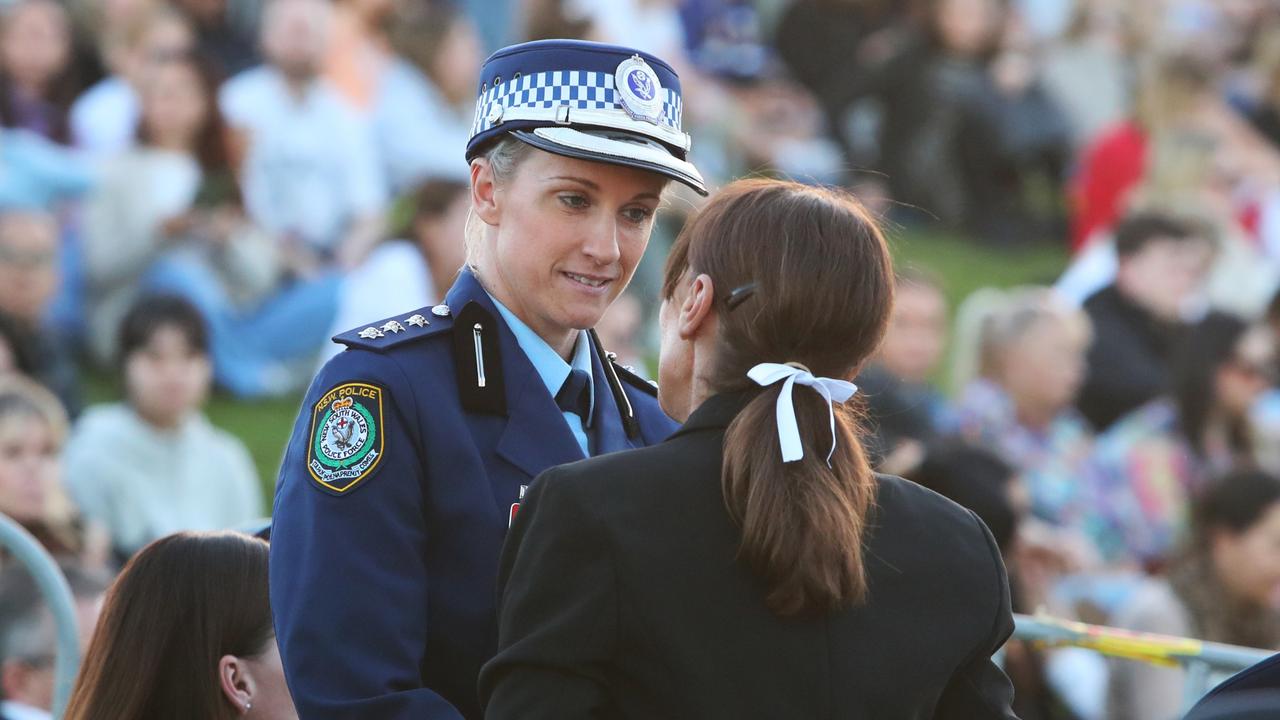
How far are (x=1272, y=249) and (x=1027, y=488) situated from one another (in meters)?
4.23

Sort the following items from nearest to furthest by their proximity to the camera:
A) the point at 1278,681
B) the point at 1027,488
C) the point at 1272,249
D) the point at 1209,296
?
the point at 1278,681, the point at 1027,488, the point at 1209,296, the point at 1272,249

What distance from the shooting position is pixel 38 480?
528 cm

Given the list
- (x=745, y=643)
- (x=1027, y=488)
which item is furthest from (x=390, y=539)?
(x=1027, y=488)

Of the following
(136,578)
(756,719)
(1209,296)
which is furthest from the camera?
(1209,296)

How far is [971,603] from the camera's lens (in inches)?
87.3

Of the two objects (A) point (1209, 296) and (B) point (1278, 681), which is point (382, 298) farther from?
(B) point (1278, 681)

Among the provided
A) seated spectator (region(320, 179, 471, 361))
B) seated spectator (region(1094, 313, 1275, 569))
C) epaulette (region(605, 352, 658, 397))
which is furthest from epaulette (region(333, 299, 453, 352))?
seated spectator (region(1094, 313, 1275, 569))

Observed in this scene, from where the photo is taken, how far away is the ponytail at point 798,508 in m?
2.05

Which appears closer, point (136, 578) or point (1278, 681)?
point (1278, 681)

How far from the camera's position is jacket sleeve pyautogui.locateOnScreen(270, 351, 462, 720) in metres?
2.26

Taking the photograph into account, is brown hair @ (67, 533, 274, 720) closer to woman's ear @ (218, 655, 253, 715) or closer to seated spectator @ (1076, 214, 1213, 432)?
woman's ear @ (218, 655, 253, 715)

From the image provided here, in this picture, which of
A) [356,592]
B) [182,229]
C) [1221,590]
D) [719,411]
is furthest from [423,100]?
[719,411]

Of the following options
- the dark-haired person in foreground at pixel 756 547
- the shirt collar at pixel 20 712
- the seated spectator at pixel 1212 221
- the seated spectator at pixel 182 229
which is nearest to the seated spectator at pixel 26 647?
the shirt collar at pixel 20 712

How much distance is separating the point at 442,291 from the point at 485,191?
166 inches
